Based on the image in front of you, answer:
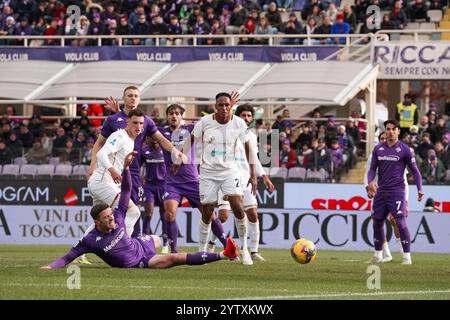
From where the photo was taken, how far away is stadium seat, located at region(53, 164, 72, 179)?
30.5 metres

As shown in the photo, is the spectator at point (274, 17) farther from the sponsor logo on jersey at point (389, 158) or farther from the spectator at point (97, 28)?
the sponsor logo on jersey at point (389, 158)

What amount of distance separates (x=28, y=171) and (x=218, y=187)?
14003mm

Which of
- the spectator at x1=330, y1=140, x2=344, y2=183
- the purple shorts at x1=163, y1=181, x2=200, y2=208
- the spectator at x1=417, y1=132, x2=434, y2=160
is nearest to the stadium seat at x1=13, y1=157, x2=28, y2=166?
the spectator at x1=330, y1=140, x2=344, y2=183

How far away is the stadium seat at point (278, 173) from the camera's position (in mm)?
30000

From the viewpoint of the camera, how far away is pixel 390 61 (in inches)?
1371

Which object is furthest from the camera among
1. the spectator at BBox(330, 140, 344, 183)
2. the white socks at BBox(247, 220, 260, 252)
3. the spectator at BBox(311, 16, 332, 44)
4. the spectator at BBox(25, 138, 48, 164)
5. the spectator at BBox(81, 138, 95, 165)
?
the spectator at BBox(311, 16, 332, 44)

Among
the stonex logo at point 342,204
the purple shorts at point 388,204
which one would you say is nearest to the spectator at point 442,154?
the stonex logo at point 342,204

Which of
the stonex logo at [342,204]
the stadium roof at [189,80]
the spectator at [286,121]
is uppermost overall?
the stadium roof at [189,80]

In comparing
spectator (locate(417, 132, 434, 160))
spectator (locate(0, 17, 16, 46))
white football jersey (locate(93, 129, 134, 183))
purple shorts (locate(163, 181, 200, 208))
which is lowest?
purple shorts (locate(163, 181, 200, 208))

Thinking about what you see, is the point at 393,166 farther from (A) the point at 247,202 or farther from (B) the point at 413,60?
(B) the point at 413,60

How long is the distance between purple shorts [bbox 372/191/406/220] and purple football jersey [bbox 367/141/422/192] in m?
0.09

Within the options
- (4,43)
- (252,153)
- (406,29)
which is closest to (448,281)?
(252,153)

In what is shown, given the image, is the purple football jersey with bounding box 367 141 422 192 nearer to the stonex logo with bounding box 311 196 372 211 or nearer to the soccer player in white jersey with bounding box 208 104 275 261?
the soccer player in white jersey with bounding box 208 104 275 261

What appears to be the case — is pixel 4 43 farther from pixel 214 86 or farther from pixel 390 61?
pixel 390 61
